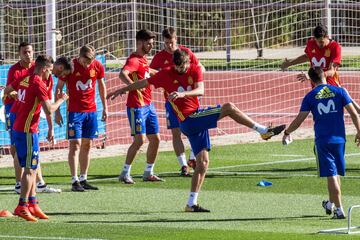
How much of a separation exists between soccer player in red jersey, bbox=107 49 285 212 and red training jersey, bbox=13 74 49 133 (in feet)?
4.79

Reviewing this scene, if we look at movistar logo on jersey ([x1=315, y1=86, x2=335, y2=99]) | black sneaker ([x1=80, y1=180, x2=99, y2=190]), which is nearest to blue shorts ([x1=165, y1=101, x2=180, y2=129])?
black sneaker ([x1=80, y1=180, x2=99, y2=190])

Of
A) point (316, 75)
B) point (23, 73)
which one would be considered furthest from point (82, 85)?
point (316, 75)

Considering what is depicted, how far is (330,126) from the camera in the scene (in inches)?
564

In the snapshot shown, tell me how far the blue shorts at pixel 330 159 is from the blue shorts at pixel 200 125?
1362mm

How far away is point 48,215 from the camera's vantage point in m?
14.8

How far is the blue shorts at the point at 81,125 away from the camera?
17.5 metres

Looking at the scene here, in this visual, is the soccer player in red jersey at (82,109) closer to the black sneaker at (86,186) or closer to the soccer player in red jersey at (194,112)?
the black sneaker at (86,186)

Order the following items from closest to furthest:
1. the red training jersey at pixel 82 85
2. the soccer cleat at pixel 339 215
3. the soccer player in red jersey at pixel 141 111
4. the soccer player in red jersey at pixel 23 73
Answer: the soccer cleat at pixel 339 215 → the soccer player in red jersey at pixel 23 73 → the red training jersey at pixel 82 85 → the soccer player in red jersey at pixel 141 111

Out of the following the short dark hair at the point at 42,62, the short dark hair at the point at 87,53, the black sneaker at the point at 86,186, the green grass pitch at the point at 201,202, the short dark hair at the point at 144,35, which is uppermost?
the short dark hair at the point at 144,35

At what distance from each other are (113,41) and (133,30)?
234cm

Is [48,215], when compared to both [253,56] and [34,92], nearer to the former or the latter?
[34,92]

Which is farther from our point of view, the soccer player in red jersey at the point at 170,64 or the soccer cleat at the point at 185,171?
the soccer cleat at the point at 185,171

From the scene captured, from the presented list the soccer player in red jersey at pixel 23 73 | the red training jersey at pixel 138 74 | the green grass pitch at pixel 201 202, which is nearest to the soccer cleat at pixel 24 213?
the green grass pitch at pixel 201 202

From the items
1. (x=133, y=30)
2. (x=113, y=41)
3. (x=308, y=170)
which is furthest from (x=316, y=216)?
(x=113, y=41)
